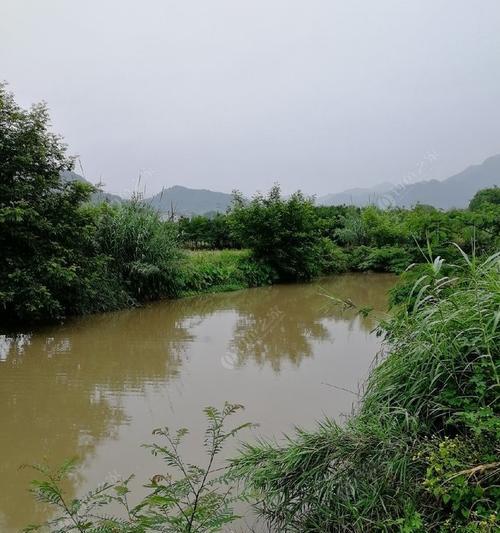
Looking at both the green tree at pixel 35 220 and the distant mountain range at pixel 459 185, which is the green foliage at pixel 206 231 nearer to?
the green tree at pixel 35 220

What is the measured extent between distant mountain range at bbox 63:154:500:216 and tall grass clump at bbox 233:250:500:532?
6.38 metres

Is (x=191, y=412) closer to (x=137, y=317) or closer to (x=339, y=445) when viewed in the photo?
(x=339, y=445)

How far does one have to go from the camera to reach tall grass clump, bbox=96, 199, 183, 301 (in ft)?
28.2

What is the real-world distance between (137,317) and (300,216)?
21.3ft

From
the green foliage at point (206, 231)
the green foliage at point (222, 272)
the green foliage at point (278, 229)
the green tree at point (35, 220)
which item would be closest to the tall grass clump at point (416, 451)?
the green tree at point (35, 220)

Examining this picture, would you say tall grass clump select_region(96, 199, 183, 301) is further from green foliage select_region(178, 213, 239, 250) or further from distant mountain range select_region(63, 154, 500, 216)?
green foliage select_region(178, 213, 239, 250)

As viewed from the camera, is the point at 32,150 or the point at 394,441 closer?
the point at 394,441

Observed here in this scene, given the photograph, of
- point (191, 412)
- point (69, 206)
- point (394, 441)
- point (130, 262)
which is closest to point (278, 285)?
point (130, 262)

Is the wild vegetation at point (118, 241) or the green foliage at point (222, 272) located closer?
the wild vegetation at point (118, 241)

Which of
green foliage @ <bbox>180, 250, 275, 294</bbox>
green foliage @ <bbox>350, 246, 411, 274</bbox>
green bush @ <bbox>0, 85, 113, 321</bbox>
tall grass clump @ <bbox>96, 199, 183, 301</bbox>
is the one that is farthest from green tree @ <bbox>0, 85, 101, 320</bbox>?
green foliage @ <bbox>350, 246, 411, 274</bbox>

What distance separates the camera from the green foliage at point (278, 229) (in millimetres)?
12805

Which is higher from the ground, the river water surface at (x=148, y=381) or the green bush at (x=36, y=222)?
the green bush at (x=36, y=222)

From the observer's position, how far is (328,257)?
1533 cm

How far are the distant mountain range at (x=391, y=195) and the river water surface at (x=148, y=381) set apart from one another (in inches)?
112
